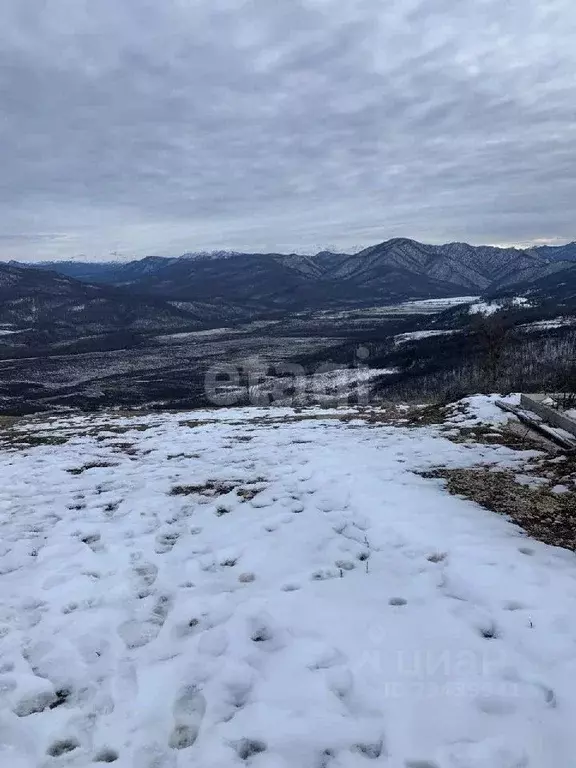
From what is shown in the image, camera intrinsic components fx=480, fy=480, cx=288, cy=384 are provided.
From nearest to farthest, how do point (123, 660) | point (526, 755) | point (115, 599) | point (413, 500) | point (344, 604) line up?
point (526, 755)
point (123, 660)
point (344, 604)
point (115, 599)
point (413, 500)

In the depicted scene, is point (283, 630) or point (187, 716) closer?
point (187, 716)

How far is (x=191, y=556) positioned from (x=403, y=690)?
3771 mm

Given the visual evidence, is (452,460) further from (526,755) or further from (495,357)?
(495,357)

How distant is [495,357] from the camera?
1612 inches

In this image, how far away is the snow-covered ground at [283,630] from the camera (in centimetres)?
373

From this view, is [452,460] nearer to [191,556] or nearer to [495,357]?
[191,556]

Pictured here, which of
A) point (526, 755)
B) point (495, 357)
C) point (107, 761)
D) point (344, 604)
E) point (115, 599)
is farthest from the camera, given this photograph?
point (495, 357)

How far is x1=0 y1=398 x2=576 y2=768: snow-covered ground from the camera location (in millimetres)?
3729

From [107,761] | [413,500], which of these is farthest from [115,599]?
[413,500]

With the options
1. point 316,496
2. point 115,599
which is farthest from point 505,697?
point 316,496

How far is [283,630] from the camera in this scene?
5062 mm

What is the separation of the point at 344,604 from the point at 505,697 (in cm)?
188

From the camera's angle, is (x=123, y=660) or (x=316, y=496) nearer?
(x=123, y=660)

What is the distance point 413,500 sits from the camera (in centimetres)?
855
